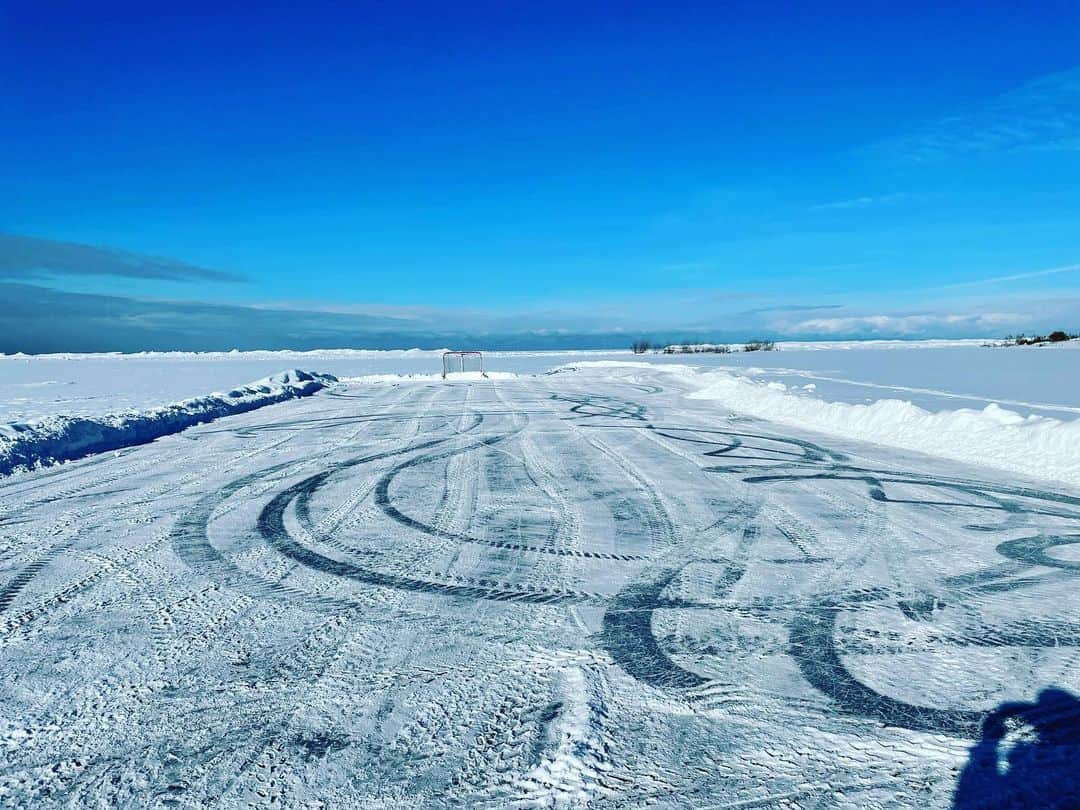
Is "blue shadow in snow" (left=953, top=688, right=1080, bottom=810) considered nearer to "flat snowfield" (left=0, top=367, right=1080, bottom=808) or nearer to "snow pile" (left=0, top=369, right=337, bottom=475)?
"flat snowfield" (left=0, top=367, right=1080, bottom=808)

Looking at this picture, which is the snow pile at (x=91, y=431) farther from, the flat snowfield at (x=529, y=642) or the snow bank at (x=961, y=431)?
the snow bank at (x=961, y=431)

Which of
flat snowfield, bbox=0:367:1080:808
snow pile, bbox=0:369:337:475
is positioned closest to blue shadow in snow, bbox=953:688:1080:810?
flat snowfield, bbox=0:367:1080:808

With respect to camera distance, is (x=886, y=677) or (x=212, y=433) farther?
(x=212, y=433)

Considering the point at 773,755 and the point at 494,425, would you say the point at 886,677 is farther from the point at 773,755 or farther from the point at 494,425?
the point at 494,425

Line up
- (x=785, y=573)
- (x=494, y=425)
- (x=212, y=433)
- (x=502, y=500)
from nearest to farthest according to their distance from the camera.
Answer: (x=785, y=573)
(x=502, y=500)
(x=212, y=433)
(x=494, y=425)

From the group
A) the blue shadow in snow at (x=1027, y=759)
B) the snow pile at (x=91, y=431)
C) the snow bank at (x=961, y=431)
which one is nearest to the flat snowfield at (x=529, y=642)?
the blue shadow in snow at (x=1027, y=759)

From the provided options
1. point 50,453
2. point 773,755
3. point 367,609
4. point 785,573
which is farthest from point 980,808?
point 50,453
